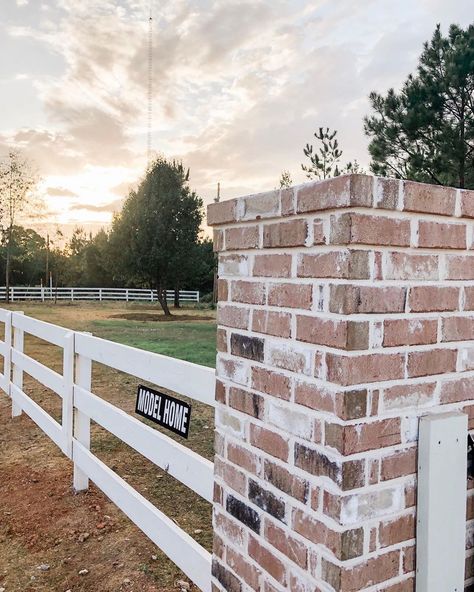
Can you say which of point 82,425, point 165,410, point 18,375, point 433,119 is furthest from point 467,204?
point 433,119

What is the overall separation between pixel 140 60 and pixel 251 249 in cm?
751

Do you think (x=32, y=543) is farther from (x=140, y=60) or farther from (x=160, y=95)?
(x=160, y=95)

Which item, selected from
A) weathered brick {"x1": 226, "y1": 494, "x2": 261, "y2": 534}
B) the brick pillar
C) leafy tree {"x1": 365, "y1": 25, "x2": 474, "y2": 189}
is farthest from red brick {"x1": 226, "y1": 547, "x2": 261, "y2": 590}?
leafy tree {"x1": 365, "y1": 25, "x2": 474, "y2": 189}

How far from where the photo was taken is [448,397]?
4.19ft

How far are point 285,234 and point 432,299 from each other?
0.41m

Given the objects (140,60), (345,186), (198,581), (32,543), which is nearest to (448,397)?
(345,186)

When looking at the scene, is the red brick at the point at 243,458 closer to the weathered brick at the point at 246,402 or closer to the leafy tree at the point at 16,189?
the weathered brick at the point at 246,402

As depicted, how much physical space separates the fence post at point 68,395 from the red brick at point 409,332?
310 cm

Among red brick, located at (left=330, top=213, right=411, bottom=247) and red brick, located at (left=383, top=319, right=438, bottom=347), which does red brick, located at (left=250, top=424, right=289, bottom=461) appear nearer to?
red brick, located at (left=383, top=319, right=438, bottom=347)

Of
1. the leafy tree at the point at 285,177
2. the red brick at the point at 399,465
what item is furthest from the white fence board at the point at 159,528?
the leafy tree at the point at 285,177

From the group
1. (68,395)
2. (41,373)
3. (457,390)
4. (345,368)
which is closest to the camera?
(345,368)

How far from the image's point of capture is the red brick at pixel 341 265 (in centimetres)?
109

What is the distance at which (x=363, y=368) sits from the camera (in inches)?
43.7

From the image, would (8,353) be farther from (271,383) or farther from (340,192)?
(340,192)
